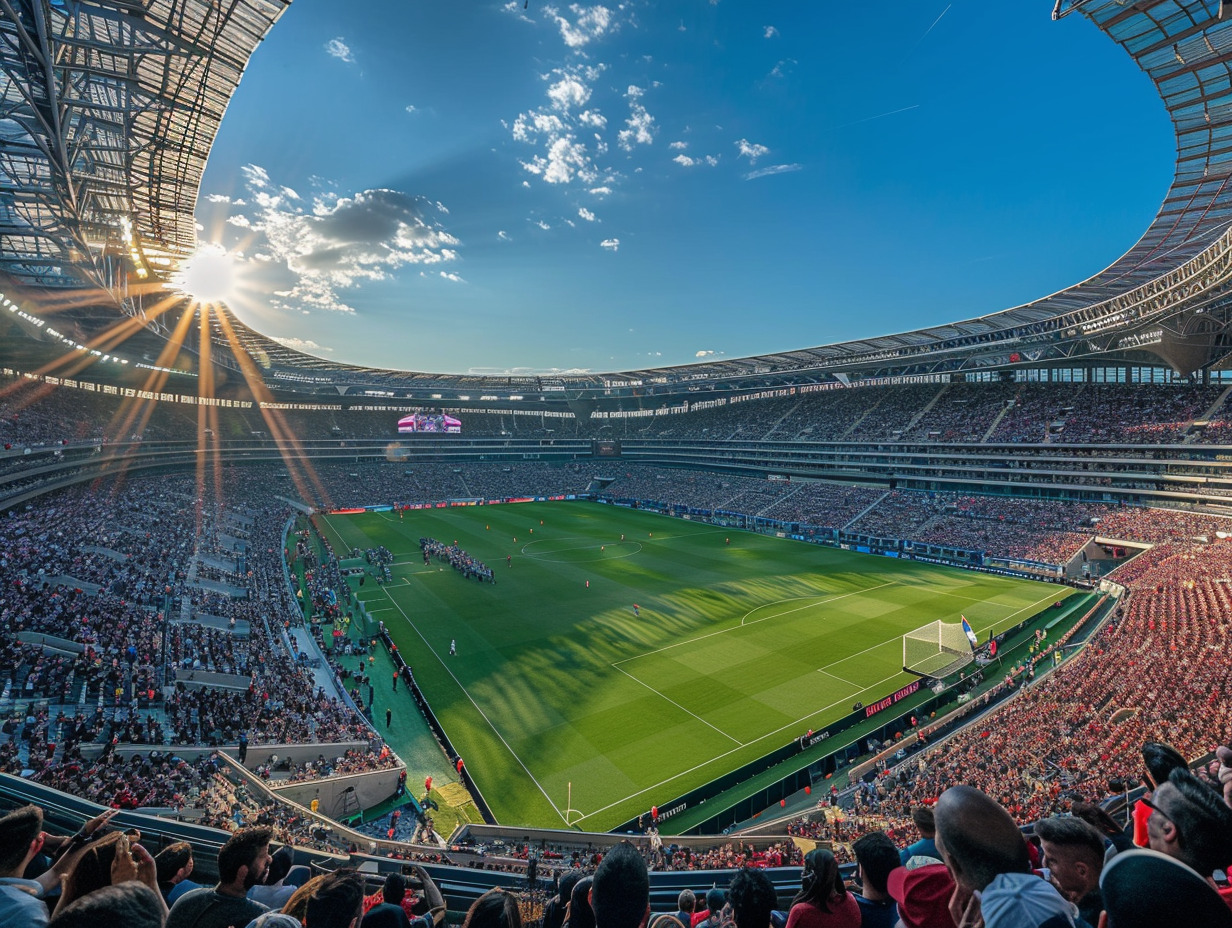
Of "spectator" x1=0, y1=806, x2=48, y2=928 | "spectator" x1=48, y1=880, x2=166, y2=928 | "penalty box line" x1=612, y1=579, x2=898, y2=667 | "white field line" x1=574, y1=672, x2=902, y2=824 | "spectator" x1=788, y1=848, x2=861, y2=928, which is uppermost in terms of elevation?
"spectator" x1=48, y1=880, x2=166, y2=928

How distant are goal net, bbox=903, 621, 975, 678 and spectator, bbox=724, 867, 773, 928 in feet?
84.3

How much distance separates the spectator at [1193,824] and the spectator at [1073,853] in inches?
11.8

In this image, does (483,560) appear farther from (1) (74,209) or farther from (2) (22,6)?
(2) (22,6)

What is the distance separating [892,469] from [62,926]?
6473 cm

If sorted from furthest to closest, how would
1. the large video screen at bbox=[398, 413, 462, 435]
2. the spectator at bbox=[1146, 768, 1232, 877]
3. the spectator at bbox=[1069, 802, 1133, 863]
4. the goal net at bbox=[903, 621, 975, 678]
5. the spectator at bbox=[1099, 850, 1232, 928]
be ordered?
the large video screen at bbox=[398, 413, 462, 435] < the goal net at bbox=[903, 621, 975, 678] < the spectator at bbox=[1069, 802, 1133, 863] < the spectator at bbox=[1146, 768, 1232, 877] < the spectator at bbox=[1099, 850, 1232, 928]

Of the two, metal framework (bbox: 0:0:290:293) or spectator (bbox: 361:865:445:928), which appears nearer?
spectator (bbox: 361:865:445:928)

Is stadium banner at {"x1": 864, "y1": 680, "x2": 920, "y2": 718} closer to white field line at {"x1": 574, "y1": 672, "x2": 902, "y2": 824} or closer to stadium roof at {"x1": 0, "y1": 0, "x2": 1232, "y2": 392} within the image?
white field line at {"x1": 574, "y1": 672, "x2": 902, "y2": 824}

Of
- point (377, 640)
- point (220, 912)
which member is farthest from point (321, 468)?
point (220, 912)

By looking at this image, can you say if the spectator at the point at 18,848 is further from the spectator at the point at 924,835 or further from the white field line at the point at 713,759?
the white field line at the point at 713,759

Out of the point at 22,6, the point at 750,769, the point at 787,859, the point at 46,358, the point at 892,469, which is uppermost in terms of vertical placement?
the point at 22,6

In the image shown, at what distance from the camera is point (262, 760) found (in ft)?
54.4

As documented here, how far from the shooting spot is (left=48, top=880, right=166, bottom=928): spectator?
93.1 inches

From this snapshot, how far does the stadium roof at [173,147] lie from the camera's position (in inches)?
569

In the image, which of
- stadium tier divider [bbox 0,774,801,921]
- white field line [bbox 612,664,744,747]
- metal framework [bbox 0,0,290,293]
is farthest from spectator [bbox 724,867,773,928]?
white field line [bbox 612,664,744,747]
